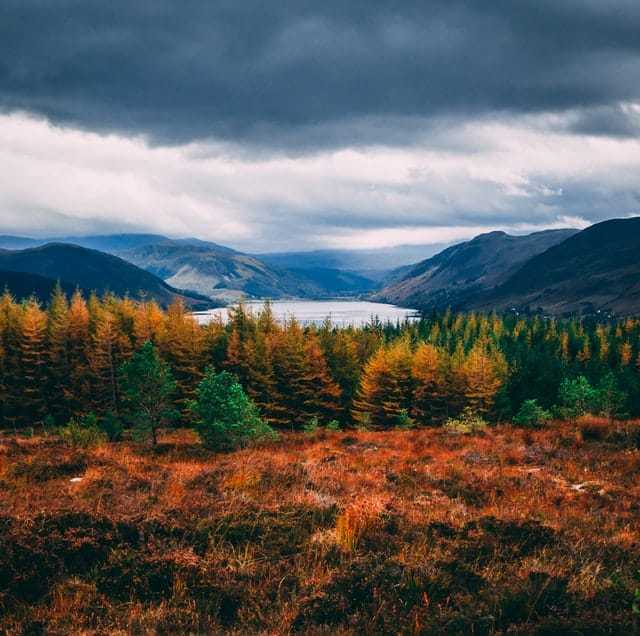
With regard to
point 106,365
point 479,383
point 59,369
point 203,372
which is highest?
point 106,365

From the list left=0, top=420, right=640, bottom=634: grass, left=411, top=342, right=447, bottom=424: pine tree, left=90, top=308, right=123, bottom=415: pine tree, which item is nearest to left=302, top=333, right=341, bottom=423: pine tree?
left=411, top=342, right=447, bottom=424: pine tree

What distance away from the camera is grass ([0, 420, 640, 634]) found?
618 cm

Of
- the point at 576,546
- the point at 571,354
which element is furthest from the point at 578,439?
the point at 571,354

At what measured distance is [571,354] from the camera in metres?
129

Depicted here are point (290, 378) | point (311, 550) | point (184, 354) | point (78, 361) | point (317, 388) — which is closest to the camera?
point (311, 550)

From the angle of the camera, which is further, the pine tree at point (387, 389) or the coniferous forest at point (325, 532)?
the pine tree at point (387, 389)

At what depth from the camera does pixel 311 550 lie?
784 cm

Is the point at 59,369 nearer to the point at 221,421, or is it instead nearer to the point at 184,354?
the point at 184,354

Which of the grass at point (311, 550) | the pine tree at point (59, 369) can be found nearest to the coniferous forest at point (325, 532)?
the grass at point (311, 550)

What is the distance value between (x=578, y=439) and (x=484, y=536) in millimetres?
11967

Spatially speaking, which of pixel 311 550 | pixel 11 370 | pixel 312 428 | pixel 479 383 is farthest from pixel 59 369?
pixel 311 550

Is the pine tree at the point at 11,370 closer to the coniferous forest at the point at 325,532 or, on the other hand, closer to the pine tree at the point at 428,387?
the coniferous forest at the point at 325,532

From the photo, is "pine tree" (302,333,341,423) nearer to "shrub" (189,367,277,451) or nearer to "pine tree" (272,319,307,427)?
"pine tree" (272,319,307,427)

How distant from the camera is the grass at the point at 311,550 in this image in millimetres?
6176
